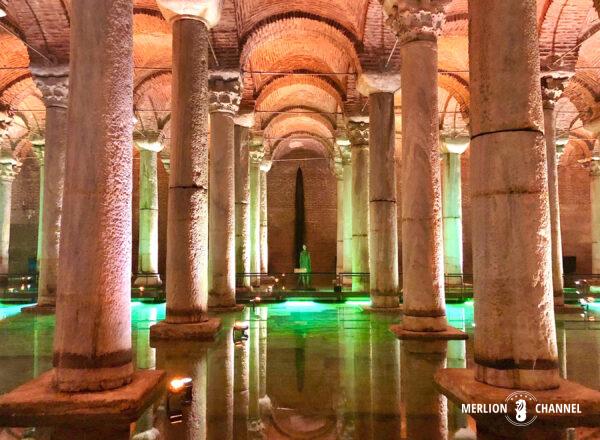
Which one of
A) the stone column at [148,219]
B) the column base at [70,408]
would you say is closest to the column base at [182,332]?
the column base at [70,408]

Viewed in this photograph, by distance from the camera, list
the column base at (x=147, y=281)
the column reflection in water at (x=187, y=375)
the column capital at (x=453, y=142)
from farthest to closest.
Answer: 1. the column capital at (x=453, y=142)
2. the column base at (x=147, y=281)
3. the column reflection in water at (x=187, y=375)

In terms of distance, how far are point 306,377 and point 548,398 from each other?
2.34m

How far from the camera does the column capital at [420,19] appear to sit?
7.51 m

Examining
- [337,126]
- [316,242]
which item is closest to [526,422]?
[337,126]

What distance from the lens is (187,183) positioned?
7293 mm

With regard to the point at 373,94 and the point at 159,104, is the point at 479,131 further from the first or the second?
the point at 159,104

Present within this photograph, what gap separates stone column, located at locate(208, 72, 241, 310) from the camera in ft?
34.0

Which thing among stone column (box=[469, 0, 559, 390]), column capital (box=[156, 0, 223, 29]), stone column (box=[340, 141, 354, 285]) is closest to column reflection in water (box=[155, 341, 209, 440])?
stone column (box=[469, 0, 559, 390])

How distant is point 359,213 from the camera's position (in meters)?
14.4

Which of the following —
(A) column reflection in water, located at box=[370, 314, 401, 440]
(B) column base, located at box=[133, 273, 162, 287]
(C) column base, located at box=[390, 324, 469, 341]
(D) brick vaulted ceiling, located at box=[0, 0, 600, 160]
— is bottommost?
(A) column reflection in water, located at box=[370, 314, 401, 440]

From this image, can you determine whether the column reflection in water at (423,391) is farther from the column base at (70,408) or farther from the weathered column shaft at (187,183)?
the weathered column shaft at (187,183)

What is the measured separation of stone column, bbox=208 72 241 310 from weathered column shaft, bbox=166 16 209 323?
2772 mm

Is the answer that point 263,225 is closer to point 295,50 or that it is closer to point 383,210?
point 295,50

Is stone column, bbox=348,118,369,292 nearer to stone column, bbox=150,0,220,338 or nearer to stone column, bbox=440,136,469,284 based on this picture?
stone column, bbox=440,136,469,284
